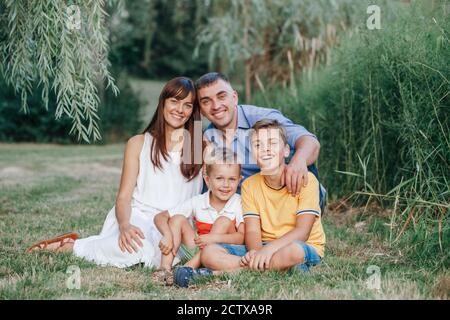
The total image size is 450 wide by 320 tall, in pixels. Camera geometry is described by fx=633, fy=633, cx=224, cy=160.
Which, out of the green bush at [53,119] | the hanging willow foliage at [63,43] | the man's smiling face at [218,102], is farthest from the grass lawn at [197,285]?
the green bush at [53,119]

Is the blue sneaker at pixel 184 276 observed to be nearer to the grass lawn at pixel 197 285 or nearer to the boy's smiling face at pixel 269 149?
the grass lawn at pixel 197 285

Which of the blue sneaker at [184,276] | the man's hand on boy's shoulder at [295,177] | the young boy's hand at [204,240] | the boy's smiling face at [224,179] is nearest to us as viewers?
the blue sneaker at [184,276]

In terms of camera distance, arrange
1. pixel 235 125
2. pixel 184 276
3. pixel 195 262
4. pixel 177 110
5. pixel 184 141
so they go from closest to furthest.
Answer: pixel 184 276
pixel 195 262
pixel 177 110
pixel 184 141
pixel 235 125

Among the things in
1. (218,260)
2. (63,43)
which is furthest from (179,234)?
(63,43)

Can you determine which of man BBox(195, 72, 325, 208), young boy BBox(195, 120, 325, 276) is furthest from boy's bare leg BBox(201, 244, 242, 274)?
man BBox(195, 72, 325, 208)

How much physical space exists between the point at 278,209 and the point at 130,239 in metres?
0.82

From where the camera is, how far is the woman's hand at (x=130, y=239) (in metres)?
3.42

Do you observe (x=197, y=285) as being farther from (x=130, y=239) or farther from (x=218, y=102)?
(x=218, y=102)

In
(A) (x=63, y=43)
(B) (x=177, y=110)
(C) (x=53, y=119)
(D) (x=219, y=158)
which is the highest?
(A) (x=63, y=43)

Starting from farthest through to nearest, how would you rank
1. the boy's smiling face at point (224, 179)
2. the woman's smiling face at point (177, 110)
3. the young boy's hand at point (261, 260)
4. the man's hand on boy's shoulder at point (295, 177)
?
the woman's smiling face at point (177, 110) < the boy's smiling face at point (224, 179) < the man's hand on boy's shoulder at point (295, 177) < the young boy's hand at point (261, 260)

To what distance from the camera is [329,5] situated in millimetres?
10492

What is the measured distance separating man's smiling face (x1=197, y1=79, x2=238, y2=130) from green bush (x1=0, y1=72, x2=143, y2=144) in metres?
9.24

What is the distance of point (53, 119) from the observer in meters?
13.0

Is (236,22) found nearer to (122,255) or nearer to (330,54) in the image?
(330,54)
